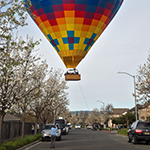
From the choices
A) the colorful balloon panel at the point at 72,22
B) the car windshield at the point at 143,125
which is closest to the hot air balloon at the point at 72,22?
the colorful balloon panel at the point at 72,22

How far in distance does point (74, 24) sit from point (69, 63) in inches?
146

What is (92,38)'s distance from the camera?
23.9m

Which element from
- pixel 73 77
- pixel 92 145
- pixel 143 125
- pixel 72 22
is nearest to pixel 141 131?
pixel 143 125

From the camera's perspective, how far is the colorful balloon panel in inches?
872

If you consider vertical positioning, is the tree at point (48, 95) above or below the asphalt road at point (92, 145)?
above

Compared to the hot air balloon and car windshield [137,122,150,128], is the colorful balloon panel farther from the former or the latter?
car windshield [137,122,150,128]

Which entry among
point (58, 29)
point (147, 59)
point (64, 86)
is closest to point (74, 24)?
point (58, 29)

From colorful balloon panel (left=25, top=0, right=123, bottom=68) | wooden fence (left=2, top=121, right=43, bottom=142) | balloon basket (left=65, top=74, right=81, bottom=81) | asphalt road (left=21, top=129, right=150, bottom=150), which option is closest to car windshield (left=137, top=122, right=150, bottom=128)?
asphalt road (left=21, top=129, right=150, bottom=150)

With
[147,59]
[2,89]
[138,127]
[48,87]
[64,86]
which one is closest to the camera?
[2,89]

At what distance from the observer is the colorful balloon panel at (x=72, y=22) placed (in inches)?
872

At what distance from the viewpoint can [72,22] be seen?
22672mm

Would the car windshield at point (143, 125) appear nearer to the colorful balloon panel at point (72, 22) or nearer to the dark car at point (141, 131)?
the dark car at point (141, 131)

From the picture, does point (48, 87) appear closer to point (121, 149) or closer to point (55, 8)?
point (55, 8)

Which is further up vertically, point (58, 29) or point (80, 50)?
point (58, 29)
